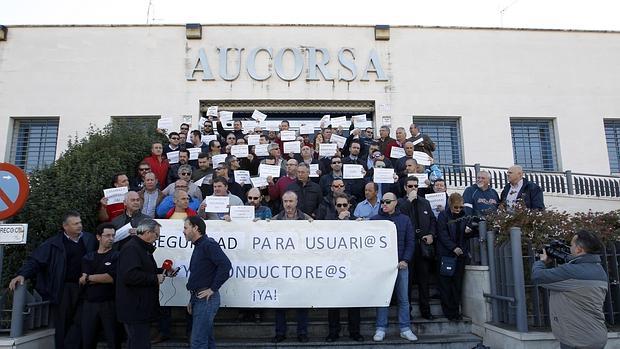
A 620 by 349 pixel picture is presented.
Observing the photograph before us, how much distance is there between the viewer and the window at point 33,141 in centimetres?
1734

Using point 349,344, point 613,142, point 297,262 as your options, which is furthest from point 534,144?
point 349,344

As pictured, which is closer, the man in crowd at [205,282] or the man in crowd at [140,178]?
the man in crowd at [205,282]

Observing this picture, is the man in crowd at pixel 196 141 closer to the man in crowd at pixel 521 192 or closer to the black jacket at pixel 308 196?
the black jacket at pixel 308 196

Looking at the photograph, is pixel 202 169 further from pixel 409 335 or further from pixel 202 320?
pixel 409 335

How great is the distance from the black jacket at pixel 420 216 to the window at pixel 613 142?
14.1m

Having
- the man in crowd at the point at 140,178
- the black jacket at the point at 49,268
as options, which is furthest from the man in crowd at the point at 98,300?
the man in crowd at the point at 140,178

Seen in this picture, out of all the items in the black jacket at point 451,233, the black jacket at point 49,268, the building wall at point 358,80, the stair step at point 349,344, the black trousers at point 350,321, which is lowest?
the stair step at point 349,344

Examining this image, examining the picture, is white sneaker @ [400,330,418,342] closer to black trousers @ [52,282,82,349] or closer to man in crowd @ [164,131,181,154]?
black trousers @ [52,282,82,349]

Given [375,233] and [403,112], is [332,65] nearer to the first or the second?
[403,112]

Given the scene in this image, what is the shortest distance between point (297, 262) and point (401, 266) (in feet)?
4.68

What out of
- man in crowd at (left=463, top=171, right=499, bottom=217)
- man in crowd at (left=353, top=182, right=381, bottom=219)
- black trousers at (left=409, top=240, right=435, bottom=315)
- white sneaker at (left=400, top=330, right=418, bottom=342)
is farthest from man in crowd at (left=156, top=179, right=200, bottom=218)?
man in crowd at (left=463, top=171, right=499, bottom=217)

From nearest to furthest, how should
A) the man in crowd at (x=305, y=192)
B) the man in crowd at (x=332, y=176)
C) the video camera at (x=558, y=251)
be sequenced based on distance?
the video camera at (x=558, y=251), the man in crowd at (x=305, y=192), the man in crowd at (x=332, y=176)

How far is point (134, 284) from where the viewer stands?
5.22 metres

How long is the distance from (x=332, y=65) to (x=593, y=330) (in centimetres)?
1463
